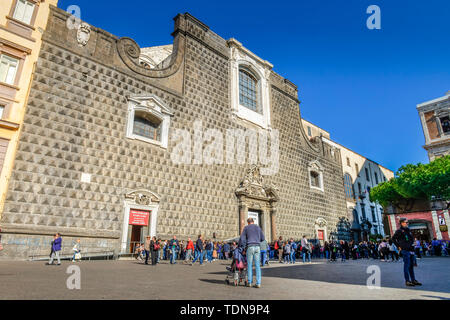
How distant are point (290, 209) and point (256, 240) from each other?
15465 mm

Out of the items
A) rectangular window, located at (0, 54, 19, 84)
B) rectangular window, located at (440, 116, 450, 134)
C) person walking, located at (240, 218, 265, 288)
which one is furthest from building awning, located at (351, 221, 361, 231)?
rectangular window, located at (0, 54, 19, 84)

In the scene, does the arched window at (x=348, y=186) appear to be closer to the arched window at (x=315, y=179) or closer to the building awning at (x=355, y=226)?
the building awning at (x=355, y=226)

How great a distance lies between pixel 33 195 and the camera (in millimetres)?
9922

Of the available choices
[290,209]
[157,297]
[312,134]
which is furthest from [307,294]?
[312,134]

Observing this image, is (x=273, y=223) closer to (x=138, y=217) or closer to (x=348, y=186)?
(x=138, y=217)

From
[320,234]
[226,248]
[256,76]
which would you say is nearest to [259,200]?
[226,248]

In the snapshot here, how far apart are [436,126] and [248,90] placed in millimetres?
26387

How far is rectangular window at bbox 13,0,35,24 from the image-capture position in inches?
446

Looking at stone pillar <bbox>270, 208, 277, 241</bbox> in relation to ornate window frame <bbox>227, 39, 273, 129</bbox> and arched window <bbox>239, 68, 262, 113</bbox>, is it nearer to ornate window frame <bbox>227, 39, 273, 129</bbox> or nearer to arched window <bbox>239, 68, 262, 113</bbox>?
ornate window frame <bbox>227, 39, 273, 129</bbox>

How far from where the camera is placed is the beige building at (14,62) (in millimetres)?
9961

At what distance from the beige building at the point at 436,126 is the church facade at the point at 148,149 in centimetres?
2076

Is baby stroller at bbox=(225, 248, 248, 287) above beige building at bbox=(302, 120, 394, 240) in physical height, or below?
below

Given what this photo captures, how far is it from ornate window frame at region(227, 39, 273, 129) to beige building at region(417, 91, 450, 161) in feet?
78.3
